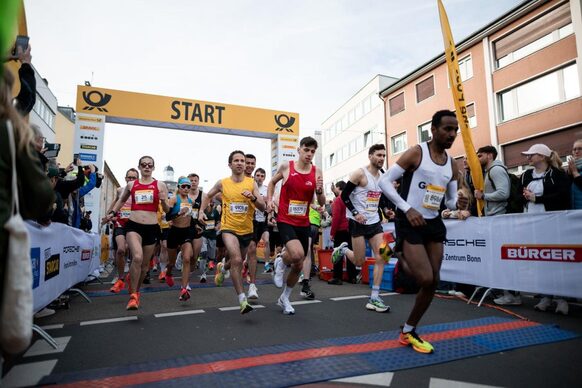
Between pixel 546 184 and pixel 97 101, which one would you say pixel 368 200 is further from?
pixel 97 101

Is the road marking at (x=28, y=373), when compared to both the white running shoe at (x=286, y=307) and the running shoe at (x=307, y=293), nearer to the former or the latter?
the white running shoe at (x=286, y=307)

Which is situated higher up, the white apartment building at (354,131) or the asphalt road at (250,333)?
the white apartment building at (354,131)

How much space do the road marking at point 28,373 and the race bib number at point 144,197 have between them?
2754 millimetres

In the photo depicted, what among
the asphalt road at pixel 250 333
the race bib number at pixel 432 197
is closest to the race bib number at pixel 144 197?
the asphalt road at pixel 250 333

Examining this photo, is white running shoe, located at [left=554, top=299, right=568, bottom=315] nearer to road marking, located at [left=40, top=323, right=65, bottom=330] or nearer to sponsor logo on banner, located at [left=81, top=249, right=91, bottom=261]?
road marking, located at [left=40, top=323, right=65, bottom=330]

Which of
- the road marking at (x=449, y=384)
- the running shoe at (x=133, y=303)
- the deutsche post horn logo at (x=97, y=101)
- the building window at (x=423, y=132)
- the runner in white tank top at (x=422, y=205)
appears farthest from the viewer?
the building window at (x=423, y=132)

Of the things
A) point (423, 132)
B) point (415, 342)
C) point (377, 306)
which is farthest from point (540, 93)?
point (415, 342)

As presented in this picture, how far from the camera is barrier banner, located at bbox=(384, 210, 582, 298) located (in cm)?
432

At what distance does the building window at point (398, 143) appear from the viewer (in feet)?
89.4

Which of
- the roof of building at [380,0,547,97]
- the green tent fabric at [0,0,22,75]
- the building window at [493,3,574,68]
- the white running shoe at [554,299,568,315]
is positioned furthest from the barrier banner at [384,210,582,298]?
the roof of building at [380,0,547,97]

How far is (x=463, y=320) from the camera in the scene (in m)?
4.24

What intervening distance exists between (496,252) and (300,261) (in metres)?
2.87

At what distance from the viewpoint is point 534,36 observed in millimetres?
17500

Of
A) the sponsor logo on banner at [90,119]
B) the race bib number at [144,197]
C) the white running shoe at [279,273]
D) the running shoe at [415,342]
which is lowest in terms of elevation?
the running shoe at [415,342]
